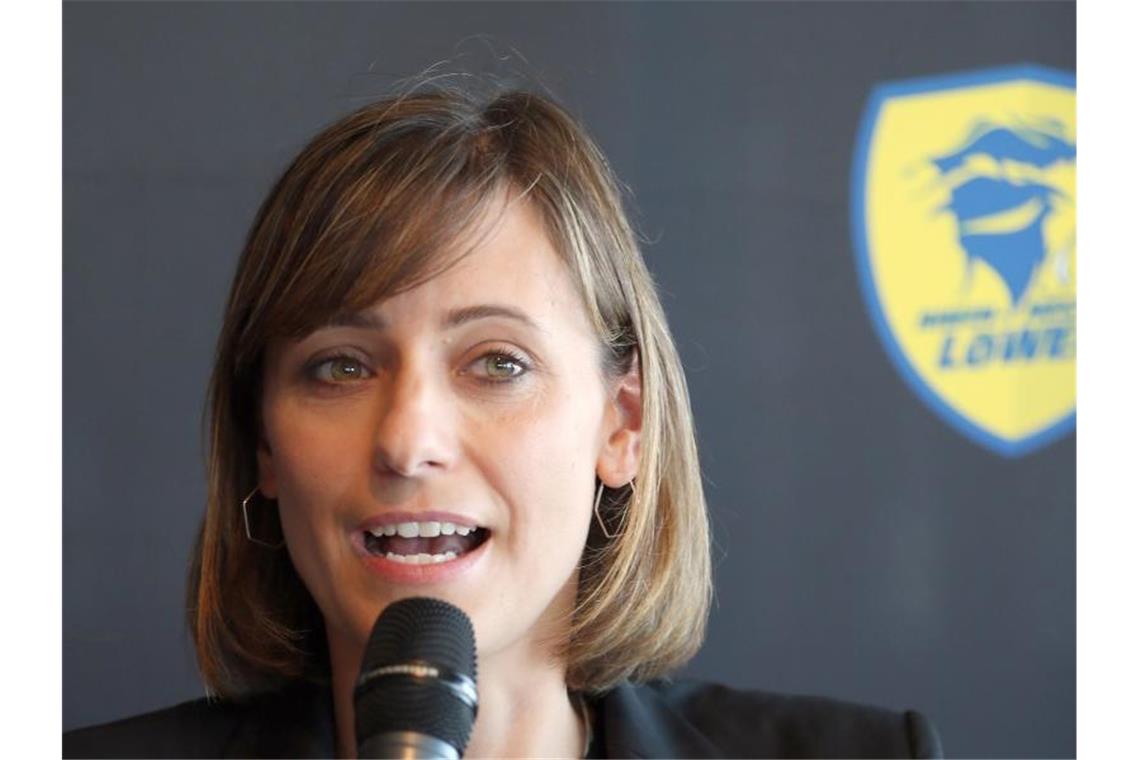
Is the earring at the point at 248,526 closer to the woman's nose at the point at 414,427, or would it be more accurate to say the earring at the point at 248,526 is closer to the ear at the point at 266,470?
the ear at the point at 266,470

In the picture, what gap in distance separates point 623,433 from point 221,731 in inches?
18.4

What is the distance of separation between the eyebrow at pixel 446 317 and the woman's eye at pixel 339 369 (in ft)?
0.09

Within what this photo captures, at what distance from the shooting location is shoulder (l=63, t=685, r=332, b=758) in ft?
4.43

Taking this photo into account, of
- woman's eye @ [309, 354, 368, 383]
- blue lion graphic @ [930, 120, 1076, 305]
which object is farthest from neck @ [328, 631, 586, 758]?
blue lion graphic @ [930, 120, 1076, 305]

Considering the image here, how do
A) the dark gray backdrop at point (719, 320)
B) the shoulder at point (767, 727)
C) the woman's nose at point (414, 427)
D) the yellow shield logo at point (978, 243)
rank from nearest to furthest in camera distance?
the woman's nose at point (414, 427), the shoulder at point (767, 727), the dark gray backdrop at point (719, 320), the yellow shield logo at point (978, 243)

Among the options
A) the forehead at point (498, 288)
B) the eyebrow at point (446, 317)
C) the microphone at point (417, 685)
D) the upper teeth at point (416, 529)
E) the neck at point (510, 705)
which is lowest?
the neck at point (510, 705)

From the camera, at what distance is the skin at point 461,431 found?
114cm

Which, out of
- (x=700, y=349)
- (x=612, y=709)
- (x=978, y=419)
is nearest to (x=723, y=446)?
(x=700, y=349)

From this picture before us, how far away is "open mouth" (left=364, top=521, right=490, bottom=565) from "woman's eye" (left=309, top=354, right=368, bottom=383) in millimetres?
120

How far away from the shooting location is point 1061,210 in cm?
225

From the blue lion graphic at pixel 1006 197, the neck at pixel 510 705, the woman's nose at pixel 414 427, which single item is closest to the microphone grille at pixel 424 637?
the woman's nose at pixel 414 427

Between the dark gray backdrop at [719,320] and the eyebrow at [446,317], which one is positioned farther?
the dark gray backdrop at [719,320]

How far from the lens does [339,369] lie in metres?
1.17
